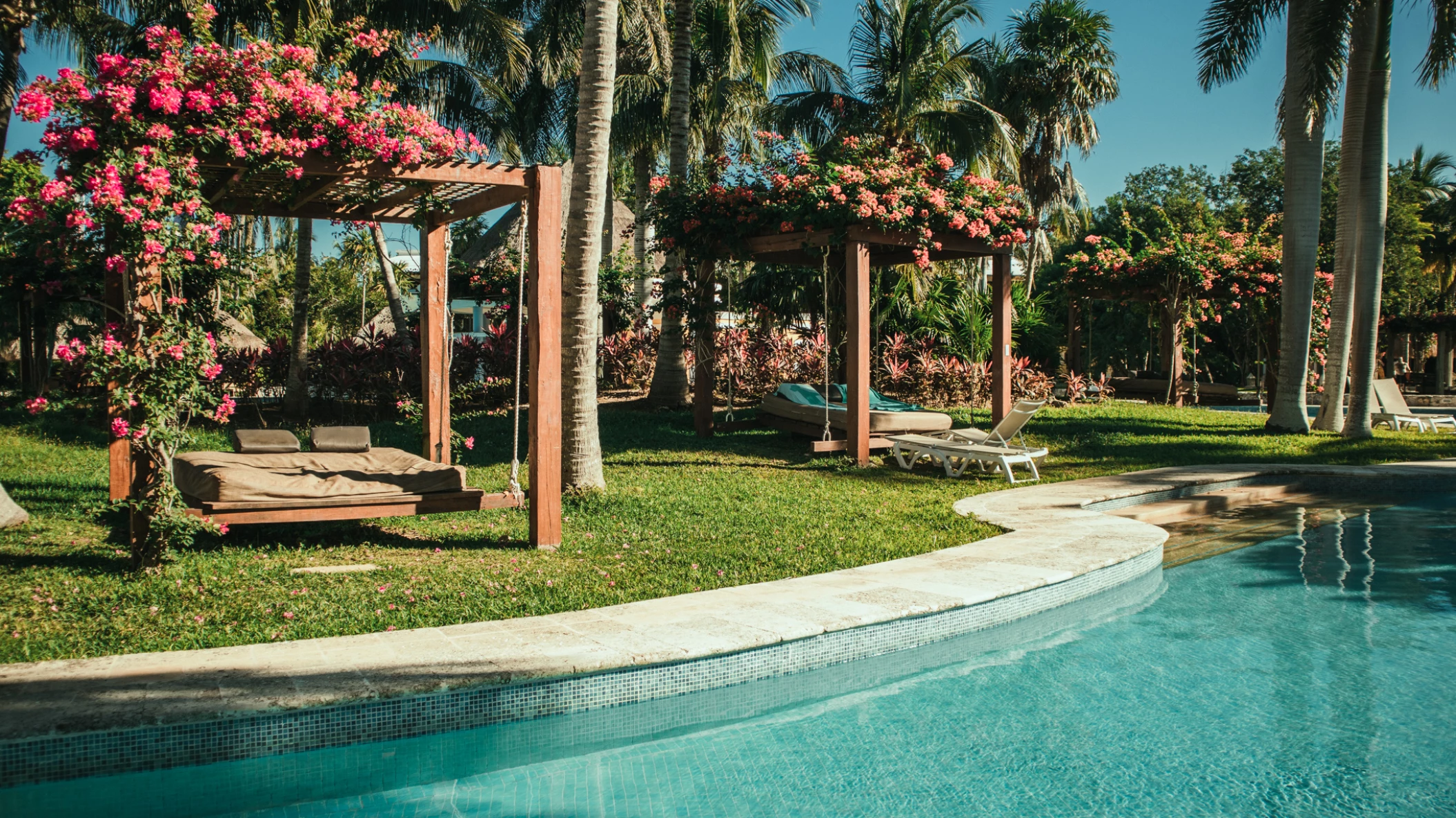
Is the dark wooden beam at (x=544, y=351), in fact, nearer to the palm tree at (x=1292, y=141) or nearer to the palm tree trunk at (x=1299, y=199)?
the palm tree at (x=1292, y=141)

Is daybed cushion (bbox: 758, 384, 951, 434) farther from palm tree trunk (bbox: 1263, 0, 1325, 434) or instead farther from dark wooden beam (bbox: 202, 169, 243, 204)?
dark wooden beam (bbox: 202, 169, 243, 204)

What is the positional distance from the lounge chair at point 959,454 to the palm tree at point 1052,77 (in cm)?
1491

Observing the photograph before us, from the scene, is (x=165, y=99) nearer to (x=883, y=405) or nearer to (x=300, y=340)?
(x=883, y=405)

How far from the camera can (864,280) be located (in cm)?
1197

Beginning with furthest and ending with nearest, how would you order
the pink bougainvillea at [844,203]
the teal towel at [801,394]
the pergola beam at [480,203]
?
1. the teal towel at [801,394]
2. the pink bougainvillea at [844,203]
3. the pergola beam at [480,203]

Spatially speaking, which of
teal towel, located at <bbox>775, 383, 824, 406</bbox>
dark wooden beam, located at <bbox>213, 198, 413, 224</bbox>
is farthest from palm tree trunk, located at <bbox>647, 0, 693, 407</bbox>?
dark wooden beam, located at <bbox>213, 198, 413, 224</bbox>

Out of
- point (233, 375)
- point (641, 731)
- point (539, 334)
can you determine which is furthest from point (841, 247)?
point (233, 375)

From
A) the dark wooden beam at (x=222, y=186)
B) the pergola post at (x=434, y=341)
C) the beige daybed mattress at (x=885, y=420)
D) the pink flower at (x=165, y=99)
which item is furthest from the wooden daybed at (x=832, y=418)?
the pink flower at (x=165, y=99)

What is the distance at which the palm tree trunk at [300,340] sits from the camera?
51.2ft

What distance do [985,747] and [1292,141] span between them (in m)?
14.4

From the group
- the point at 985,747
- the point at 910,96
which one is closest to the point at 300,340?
the point at 910,96

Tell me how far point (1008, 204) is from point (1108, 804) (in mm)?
9791

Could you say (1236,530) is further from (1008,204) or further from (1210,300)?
(1210,300)

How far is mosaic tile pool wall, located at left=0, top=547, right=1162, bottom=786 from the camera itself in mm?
3707
